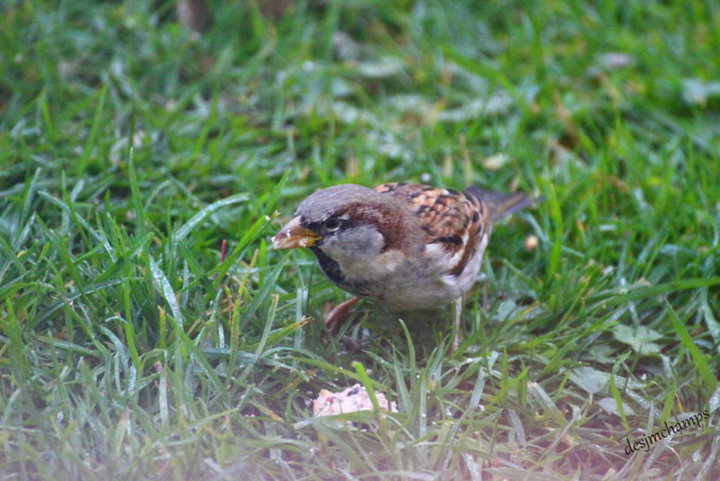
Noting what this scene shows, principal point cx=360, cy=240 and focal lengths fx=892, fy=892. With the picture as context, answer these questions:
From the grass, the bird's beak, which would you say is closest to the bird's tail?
the grass

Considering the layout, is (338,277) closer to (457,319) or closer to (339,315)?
(339,315)

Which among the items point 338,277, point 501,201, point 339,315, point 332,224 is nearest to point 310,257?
point 339,315

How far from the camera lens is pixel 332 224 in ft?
9.99

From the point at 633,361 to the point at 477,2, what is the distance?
2842 millimetres

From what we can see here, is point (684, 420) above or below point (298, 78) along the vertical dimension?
below

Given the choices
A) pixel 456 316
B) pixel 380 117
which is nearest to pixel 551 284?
pixel 456 316

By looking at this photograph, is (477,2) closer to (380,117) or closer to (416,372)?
(380,117)

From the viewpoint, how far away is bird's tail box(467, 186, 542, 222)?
12.6ft

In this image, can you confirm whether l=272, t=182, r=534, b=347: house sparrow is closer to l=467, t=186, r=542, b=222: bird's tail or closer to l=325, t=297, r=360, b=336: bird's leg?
l=325, t=297, r=360, b=336: bird's leg

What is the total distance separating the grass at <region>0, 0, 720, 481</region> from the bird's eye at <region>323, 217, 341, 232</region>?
0.84 feet

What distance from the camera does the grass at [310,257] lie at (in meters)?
2.80

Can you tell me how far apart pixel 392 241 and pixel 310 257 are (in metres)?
0.62

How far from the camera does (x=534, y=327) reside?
349 cm

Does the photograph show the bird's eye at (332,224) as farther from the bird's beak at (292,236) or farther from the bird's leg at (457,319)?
the bird's leg at (457,319)
